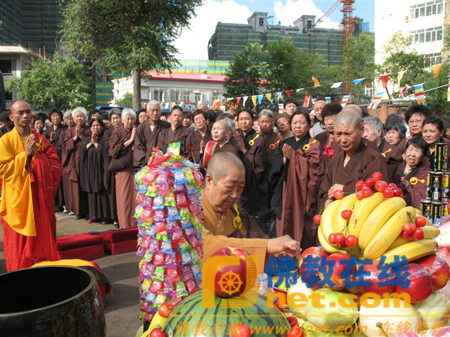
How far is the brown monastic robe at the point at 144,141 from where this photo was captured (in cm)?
599

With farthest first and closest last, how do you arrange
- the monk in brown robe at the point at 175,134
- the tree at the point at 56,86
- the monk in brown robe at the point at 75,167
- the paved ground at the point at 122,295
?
1. the tree at the point at 56,86
2. the monk in brown robe at the point at 75,167
3. the monk in brown robe at the point at 175,134
4. the paved ground at the point at 122,295

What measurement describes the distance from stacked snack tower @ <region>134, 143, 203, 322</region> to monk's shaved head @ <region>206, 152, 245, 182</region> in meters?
0.55

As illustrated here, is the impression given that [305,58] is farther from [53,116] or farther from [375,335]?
[375,335]

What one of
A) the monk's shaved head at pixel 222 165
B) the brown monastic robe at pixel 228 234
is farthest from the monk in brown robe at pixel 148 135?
the monk's shaved head at pixel 222 165

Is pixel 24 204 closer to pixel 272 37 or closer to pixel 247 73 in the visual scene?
pixel 247 73

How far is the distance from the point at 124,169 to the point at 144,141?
60 cm

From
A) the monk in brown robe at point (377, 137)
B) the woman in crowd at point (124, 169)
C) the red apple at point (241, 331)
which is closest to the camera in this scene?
the red apple at point (241, 331)

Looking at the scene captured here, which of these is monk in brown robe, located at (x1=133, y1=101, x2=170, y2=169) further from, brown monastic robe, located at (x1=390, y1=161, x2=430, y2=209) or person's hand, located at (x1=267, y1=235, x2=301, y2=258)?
person's hand, located at (x1=267, y1=235, x2=301, y2=258)

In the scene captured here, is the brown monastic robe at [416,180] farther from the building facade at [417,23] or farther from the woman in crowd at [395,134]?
the building facade at [417,23]

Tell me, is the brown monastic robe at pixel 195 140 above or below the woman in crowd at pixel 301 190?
above

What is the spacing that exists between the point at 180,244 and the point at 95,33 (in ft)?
51.4

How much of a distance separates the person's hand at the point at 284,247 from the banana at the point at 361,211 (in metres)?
0.28

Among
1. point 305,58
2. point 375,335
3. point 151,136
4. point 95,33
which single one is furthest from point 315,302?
point 305,58

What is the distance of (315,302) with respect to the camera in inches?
50.6
